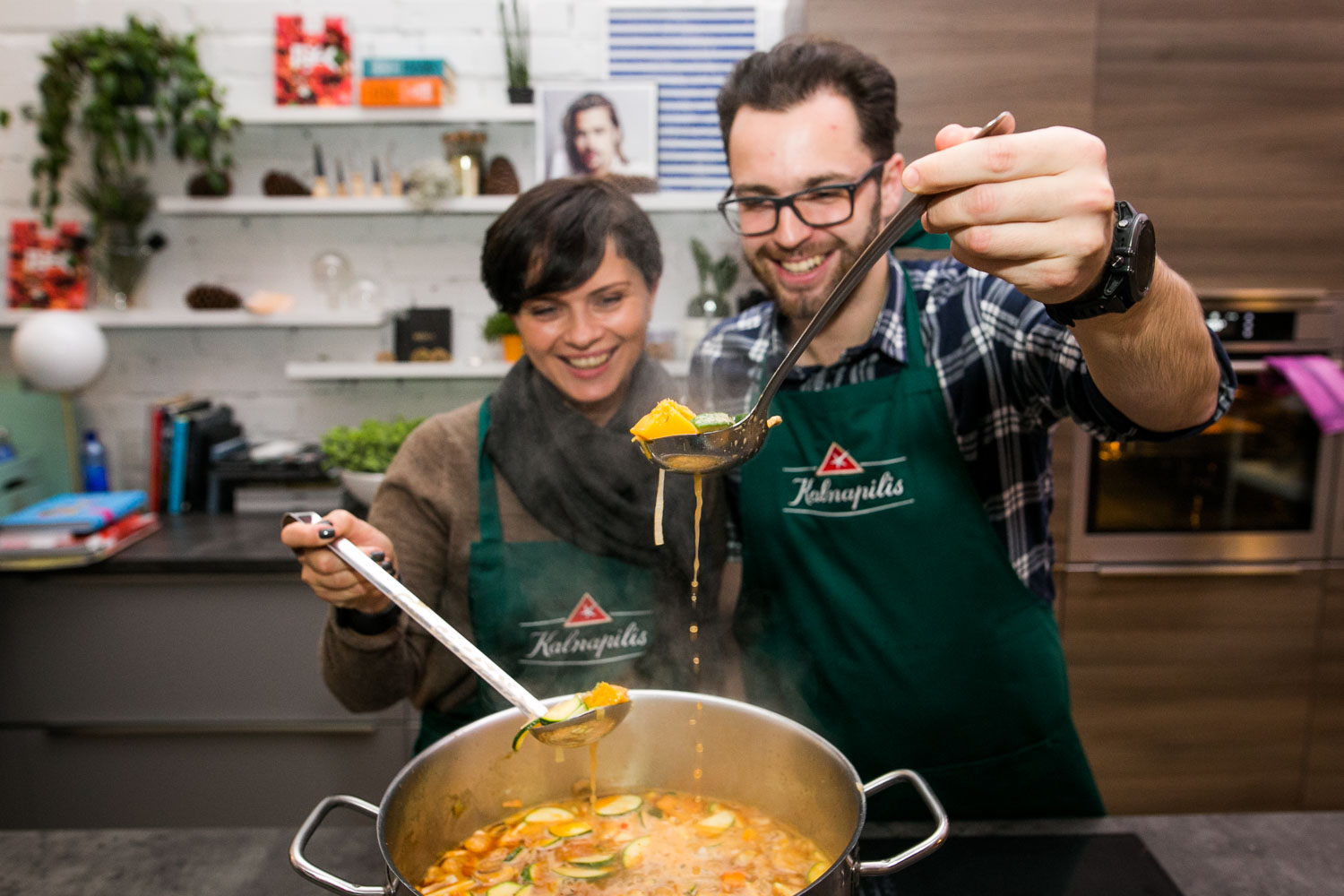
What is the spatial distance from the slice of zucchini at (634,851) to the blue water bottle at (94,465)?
106 inches

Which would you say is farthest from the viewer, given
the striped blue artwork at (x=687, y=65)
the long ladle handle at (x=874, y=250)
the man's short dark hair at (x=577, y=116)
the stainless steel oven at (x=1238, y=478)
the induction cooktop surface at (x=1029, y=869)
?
the striped blue artwork at (x=687, y=65)

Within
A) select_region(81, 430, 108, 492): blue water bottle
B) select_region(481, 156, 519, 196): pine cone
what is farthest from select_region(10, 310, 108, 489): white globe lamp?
select_region(481, 156, 519, 196): pine cone

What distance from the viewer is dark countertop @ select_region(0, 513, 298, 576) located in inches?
94.4

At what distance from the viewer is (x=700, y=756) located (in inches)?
Answer: 45.3

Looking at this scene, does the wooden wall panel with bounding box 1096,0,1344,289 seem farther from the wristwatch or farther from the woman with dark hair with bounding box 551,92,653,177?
the wristwatch

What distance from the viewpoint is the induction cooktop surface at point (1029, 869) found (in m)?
1.01

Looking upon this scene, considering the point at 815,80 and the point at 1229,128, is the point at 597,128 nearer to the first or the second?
the point at 815,80

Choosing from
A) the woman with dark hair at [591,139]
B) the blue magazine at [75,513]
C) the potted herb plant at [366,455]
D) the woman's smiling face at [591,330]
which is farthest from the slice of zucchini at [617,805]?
the woman with dark hair at [591,139]

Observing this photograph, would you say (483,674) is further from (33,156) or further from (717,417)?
(33,156)

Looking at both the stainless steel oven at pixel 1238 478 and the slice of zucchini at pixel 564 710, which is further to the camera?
the stainless steel oven at pixel 1238 478

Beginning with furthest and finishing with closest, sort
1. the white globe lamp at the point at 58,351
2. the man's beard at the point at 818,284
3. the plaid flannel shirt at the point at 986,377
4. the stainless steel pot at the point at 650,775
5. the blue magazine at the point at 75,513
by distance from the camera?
1. the white globe lamp at the point at 58,351
2. the blue magazine at the point at 75,513
3. the man's beard at the point at 818,284
4. the plaid flannel shirt at the point at 986,377
5. the stainless steel pot at the point at 650,775

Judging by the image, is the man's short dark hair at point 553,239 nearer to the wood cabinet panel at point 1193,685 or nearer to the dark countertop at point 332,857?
the dark countertop at point 332,857

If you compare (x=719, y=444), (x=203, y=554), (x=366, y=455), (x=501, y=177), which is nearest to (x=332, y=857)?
(x=719, y=444)

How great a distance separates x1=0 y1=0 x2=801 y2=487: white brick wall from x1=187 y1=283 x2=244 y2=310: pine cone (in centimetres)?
20
